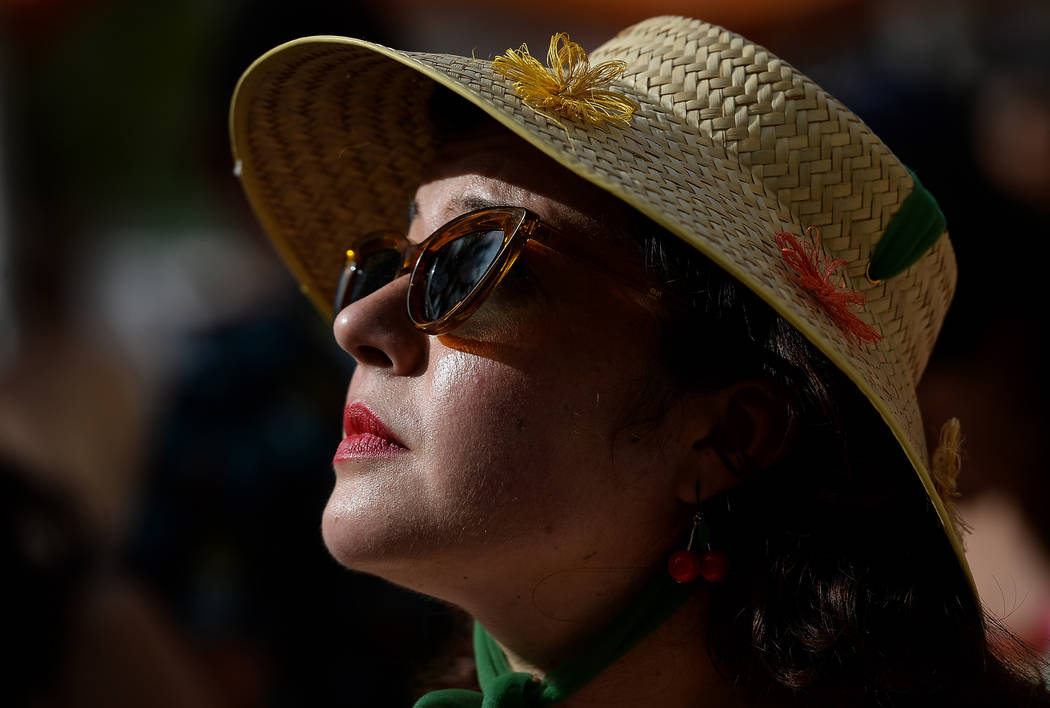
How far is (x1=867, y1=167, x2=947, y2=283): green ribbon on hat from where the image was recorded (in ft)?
5.24

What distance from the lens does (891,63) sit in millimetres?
4289

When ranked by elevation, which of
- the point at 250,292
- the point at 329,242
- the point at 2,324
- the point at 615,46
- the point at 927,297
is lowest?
the point at 2,324

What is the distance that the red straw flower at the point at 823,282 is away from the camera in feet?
4.83

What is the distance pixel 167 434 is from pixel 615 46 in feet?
7.20

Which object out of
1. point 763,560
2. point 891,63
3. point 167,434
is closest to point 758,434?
point 763,560

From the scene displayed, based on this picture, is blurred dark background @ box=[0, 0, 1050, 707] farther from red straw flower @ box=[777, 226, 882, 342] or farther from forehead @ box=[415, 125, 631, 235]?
red straw flower @ box=[777, 226, 882, 342]

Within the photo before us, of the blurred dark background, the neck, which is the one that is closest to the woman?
the neck

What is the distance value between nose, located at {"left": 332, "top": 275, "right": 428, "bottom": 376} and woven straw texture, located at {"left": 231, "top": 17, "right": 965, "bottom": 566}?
365 millimetres

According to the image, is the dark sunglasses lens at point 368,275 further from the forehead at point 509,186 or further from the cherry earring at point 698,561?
the cherry earring at point 698,561

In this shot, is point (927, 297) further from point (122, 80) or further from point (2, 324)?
point (122, 80)

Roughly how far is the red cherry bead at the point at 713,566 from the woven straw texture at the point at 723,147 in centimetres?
32

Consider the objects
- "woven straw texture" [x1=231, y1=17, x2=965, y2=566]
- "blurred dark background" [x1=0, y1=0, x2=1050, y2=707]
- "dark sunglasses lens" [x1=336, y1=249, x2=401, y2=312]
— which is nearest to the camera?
"woven straw texture" [x1=231, y1=17, x2=965, y2=566]

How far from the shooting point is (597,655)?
1.57 metres

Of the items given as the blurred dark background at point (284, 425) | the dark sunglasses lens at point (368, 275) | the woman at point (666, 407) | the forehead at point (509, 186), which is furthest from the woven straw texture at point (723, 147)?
the blurred dark background at point (284, 425)
